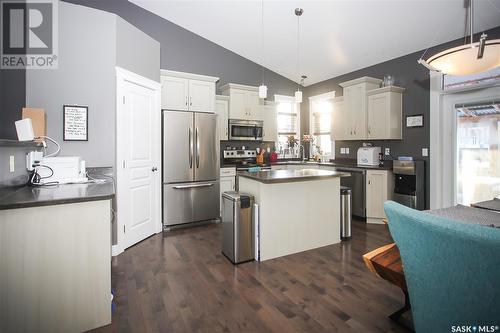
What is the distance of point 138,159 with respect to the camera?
3412mm

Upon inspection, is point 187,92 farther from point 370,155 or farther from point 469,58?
point 469,58

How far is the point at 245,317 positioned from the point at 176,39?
4.77 m

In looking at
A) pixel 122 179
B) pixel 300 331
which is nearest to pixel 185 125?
pixel 122 179

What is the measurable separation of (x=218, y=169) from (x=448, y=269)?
12.2ft

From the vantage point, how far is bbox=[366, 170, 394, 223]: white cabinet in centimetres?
413

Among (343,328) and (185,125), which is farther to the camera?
(185,125)

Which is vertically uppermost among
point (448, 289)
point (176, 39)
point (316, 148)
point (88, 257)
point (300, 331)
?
point (176, 39)

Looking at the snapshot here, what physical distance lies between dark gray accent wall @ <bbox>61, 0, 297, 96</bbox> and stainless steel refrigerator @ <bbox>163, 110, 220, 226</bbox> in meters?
1.41

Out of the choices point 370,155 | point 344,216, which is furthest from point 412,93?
point 344,216

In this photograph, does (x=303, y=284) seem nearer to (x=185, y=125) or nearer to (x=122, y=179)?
(x=122, y=179)

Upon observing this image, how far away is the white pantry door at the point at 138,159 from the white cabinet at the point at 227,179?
1.20 m

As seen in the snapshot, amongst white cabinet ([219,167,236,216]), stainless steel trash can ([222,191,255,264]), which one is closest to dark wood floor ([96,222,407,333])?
stainless steel trash can ([222,191,255,264])

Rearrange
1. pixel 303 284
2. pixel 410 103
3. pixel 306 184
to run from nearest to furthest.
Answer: pixel 303 284 → pixel 306 184 → pixel 410 103

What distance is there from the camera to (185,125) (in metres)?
4.02
